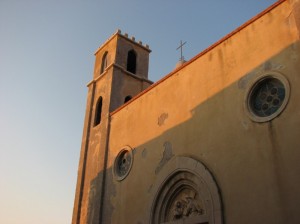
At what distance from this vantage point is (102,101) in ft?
51.0

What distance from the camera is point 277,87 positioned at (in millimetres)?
7770

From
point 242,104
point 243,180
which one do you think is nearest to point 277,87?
point 242,104

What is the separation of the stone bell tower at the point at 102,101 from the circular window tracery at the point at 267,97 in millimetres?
7051

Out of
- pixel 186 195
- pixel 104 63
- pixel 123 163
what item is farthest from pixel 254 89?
pixel 104 63

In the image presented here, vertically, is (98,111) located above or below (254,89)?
above

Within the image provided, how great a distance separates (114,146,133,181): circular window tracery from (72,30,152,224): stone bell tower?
0.80 m

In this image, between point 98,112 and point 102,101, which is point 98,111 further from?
point 102,101

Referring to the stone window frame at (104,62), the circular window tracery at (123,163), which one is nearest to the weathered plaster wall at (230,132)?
the circular window tracery at (123,163)

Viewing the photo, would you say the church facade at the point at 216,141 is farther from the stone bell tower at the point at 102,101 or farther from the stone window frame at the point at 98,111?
the stone window frame at the point at 98,111

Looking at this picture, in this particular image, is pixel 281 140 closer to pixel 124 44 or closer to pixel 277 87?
pixel 277 87

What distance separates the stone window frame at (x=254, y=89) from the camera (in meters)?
7.29

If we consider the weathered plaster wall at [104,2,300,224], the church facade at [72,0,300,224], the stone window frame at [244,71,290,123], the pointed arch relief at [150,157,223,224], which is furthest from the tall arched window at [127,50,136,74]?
the stone window frame at [244,71,290,123]

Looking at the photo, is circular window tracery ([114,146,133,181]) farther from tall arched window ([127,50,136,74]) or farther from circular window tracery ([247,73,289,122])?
tall arched window ([127,50,136,74])

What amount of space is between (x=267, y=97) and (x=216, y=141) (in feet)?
5.54
